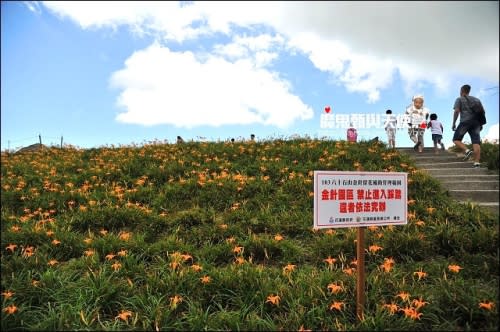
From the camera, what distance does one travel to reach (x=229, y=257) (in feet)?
15.3

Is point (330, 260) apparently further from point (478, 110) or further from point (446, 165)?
point (446, 165)

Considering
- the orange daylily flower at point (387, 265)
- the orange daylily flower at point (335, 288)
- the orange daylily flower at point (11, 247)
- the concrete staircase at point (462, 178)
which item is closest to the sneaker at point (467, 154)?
the concrete staircase at point (462, 178)

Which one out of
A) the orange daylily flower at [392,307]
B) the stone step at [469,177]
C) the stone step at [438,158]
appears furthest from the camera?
the stone step at [438,158]

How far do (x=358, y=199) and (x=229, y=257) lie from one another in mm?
1978

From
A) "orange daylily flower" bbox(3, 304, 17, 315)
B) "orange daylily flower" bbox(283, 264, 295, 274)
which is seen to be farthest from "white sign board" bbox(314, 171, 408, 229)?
"orange daylily flower" bbox(3, 304, 17, 315)

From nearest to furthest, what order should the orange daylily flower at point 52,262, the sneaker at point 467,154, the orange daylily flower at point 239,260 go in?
1. the orange daylily flower at point 239,260
2. the orange daylily flower at point 52,262
3. the sneaker at point 467,154

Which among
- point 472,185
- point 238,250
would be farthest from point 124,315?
point 472,185

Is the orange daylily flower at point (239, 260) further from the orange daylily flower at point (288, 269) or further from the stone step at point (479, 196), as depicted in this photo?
the stone step at point (479, 196)

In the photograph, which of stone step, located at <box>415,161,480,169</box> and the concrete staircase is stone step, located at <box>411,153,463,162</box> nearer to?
the concrete staircase

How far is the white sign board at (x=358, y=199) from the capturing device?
3168mm

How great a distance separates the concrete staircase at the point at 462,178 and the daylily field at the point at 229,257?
53 centimetres

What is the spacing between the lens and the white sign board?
3168mm

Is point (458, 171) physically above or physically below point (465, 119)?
below

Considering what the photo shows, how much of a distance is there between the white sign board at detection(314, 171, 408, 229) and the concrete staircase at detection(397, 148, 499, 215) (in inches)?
141
